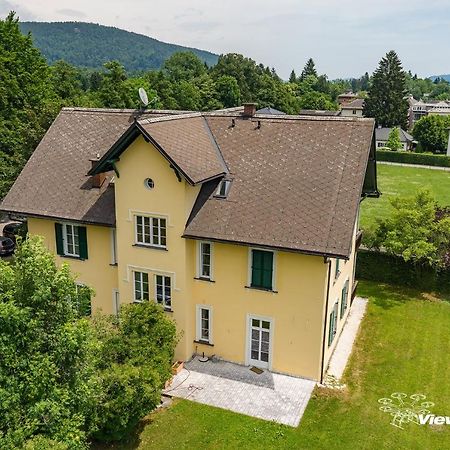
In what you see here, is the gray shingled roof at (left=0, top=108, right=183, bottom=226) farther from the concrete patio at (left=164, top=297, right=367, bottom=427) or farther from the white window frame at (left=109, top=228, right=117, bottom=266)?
the concrete patio at (left=164, top=297, right=367, bottom=427)

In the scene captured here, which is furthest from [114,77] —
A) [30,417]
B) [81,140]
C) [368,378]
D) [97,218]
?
[30,417]

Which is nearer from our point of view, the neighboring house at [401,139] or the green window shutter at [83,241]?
the green window shutter at [83,241]

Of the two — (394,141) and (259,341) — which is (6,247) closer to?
(259,341)

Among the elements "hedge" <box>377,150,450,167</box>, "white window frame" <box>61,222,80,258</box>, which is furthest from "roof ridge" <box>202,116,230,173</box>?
"hedge" <box>377,150,450,167</box>

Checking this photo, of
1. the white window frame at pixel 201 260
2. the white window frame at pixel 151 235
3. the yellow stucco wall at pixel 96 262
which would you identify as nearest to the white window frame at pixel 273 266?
the white window frame at pixel 201 260

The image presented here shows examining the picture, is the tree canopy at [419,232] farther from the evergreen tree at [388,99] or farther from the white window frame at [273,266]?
the evergreen tree at [388,99]

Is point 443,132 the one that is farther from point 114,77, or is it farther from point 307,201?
point 307,201
